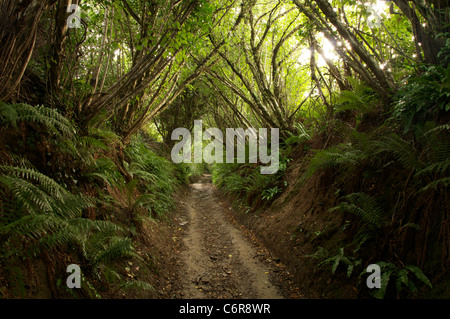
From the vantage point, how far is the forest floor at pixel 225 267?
3.69m

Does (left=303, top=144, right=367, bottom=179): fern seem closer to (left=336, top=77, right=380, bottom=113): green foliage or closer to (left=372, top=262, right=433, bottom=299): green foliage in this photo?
(left=336, top=77, right=380, bottom=113): green foliage

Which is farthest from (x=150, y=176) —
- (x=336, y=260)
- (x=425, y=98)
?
(x=425, y=98)

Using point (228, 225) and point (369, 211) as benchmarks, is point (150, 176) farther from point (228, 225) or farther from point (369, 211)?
point (369, 211)

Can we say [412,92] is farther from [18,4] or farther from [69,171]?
[18,4]

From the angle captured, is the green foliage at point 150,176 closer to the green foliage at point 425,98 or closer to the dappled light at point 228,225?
the dappled light at point 228,225

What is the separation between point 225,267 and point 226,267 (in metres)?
0.02

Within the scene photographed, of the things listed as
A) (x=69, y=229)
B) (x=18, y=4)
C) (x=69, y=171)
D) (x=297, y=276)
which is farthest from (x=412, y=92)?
(x=18, y=4)

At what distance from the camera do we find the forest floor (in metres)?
3.69

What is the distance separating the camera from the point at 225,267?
14.9 ft

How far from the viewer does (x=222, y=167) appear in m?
14.3

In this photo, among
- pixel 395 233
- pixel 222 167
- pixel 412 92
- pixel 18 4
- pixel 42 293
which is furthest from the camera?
pixel 222 167

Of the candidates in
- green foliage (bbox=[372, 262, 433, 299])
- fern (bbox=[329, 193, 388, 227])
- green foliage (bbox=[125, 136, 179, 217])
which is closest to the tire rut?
green foliage (bbox=[125, 136, 179, 217])
